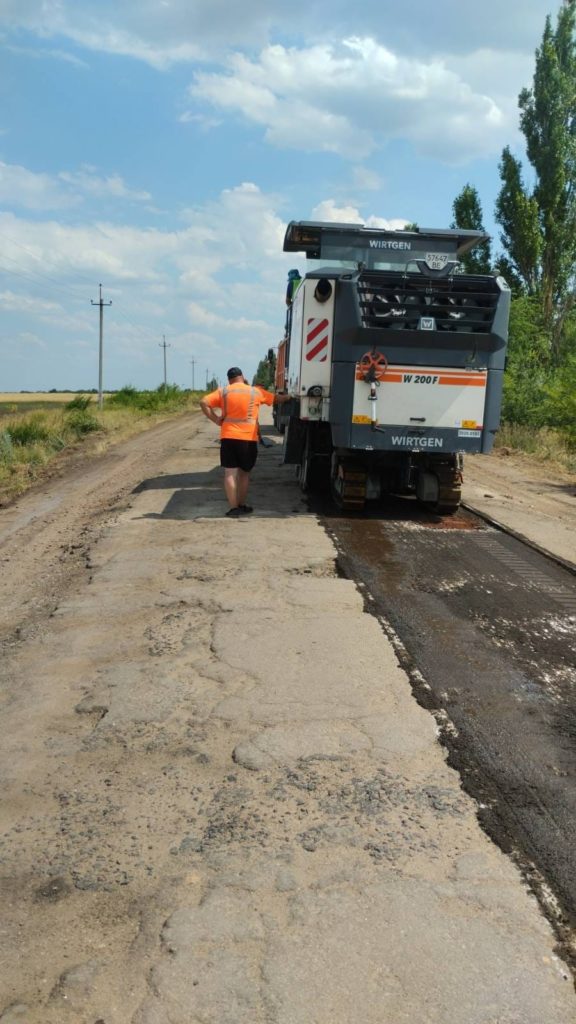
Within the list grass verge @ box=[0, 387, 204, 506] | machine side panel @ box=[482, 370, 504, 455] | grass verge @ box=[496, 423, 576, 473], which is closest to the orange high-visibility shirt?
machine side panel @ box=[482, 370, 504, 455]

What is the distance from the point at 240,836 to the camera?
3443 millimetres

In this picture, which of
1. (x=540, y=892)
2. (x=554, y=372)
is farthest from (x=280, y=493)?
(x=554, y=372)

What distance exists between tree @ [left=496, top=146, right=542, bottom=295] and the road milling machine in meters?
20.3

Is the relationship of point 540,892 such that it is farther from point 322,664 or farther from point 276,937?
point 322,664

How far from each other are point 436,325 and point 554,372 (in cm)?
1517

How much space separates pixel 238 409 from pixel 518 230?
22290mm

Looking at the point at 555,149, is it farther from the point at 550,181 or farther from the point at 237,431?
the point at 237,431

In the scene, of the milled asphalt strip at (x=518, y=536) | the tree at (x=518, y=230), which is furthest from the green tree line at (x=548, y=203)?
the milled asphalt strip at (x=518, y=536)

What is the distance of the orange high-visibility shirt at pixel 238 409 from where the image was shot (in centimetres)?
1041

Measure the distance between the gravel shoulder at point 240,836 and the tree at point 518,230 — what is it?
2543 cm

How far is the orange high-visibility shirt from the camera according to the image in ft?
34.2

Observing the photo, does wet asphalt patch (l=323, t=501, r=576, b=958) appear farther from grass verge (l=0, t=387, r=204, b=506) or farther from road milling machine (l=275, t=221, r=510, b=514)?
grass verge (l=0, t=387, r=204, b=506)

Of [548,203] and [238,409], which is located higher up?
[548,203]

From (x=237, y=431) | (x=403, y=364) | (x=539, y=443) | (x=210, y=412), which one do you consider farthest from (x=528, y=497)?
(x=539, y=443)
